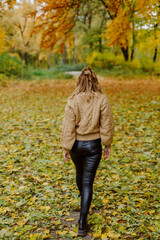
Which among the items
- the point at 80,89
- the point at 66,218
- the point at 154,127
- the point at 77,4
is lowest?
the point at 66,218

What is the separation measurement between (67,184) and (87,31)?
2058cm

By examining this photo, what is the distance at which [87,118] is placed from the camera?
2738mm

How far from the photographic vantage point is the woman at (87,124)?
2.74 metres

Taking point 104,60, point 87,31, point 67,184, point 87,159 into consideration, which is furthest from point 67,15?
point 87,31

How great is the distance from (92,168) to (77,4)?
21.1 ft

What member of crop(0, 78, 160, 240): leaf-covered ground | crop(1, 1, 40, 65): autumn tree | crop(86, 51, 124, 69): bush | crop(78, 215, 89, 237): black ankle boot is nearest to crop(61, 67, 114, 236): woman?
crop(78, 215, 89, 237): black ankle boot

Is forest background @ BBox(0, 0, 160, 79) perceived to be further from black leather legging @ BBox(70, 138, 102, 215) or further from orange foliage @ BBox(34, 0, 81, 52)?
black leather legging @ BBox(70, 138, 102, 215)

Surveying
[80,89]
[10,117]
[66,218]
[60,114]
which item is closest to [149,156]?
[66,218]

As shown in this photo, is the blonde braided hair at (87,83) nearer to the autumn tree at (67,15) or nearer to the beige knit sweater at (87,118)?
the beige knit sweater at (87,118)

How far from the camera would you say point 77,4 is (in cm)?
741

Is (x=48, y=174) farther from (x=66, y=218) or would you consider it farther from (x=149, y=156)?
(x=149, y=156)

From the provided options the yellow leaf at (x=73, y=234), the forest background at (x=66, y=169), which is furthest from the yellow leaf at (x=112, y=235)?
the yellow leaf at (x=73, y=234)

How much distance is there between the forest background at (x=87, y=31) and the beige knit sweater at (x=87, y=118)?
3.87 meters

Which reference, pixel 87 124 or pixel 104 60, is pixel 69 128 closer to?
pixel 87 124
